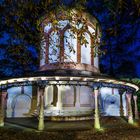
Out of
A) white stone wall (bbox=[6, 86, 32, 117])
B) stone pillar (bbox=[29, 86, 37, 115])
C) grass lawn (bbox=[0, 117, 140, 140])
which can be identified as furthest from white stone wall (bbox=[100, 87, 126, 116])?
grass lawn (bbox=[0, 117, 140, 140])

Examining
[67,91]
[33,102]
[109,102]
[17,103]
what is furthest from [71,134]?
[17,103]

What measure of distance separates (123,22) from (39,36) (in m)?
37.9

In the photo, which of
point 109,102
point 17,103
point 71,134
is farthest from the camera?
point 109,102

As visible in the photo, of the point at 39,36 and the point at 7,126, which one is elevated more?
the point at 39,36

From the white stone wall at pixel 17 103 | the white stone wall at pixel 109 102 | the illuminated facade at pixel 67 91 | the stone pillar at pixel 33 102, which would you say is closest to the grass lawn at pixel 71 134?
the illuminated facade at pixel 67 91

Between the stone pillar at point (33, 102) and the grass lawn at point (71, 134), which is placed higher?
the stone pillar at point (33, 102)

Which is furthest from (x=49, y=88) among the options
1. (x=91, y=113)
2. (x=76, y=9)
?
(x=76, y=9)

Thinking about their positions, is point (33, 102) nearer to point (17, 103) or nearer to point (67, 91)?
point (17, 103)

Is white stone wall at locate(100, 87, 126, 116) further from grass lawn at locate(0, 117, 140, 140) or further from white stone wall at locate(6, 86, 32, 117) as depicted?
grass lawn at locate(0, 117, 140, 140)

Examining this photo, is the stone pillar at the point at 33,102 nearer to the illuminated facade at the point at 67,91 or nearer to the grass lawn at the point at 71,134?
the illuminated facade at the point at 67,91

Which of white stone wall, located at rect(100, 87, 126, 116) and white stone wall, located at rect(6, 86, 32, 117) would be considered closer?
white stone wall, located at rect(6, 86, 32, 117)

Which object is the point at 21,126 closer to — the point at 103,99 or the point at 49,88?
the point at 49,88

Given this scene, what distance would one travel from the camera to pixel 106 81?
26.9m

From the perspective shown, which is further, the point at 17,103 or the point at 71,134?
the point at 17,103
